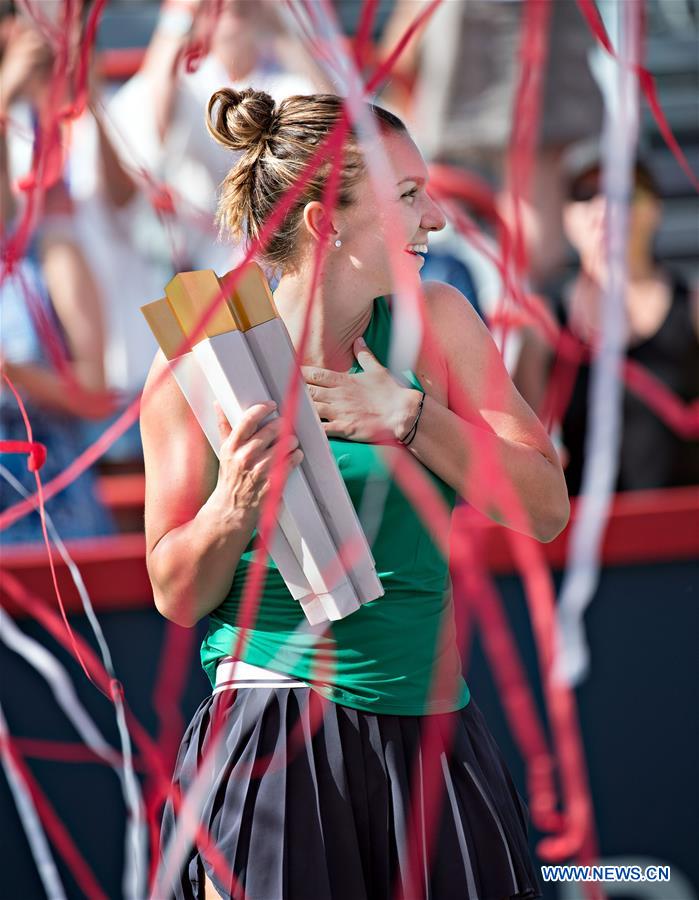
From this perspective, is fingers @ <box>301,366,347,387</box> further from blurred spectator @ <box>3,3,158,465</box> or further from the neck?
blurred spectator @ <box>3,3,158,465</box>

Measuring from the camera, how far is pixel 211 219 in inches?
93.9

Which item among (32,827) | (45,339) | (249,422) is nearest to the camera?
(249,422)

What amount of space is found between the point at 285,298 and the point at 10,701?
36.4 inches

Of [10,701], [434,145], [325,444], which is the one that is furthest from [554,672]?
[434,145]

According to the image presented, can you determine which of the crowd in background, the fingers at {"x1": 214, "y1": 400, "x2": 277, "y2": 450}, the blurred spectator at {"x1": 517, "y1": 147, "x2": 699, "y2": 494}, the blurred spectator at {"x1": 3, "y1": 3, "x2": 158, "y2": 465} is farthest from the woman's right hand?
the blurred spectator at {"x1": 517, "y1": 147, "x2": 699, "y2": 494}

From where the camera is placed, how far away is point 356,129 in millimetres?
1221

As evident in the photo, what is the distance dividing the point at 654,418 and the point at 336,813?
1.53 m

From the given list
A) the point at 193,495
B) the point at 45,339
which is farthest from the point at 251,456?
the point at 45,339

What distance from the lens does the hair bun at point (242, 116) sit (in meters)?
1.25

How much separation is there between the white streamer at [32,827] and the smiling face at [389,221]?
0.88 meters

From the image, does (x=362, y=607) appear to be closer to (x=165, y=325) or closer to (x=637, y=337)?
(x=165, y=325)

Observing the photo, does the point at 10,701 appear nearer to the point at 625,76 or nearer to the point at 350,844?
the point at 350,844

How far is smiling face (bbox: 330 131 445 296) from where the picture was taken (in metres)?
1.20

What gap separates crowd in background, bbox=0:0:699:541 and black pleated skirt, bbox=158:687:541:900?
36.4 inches
